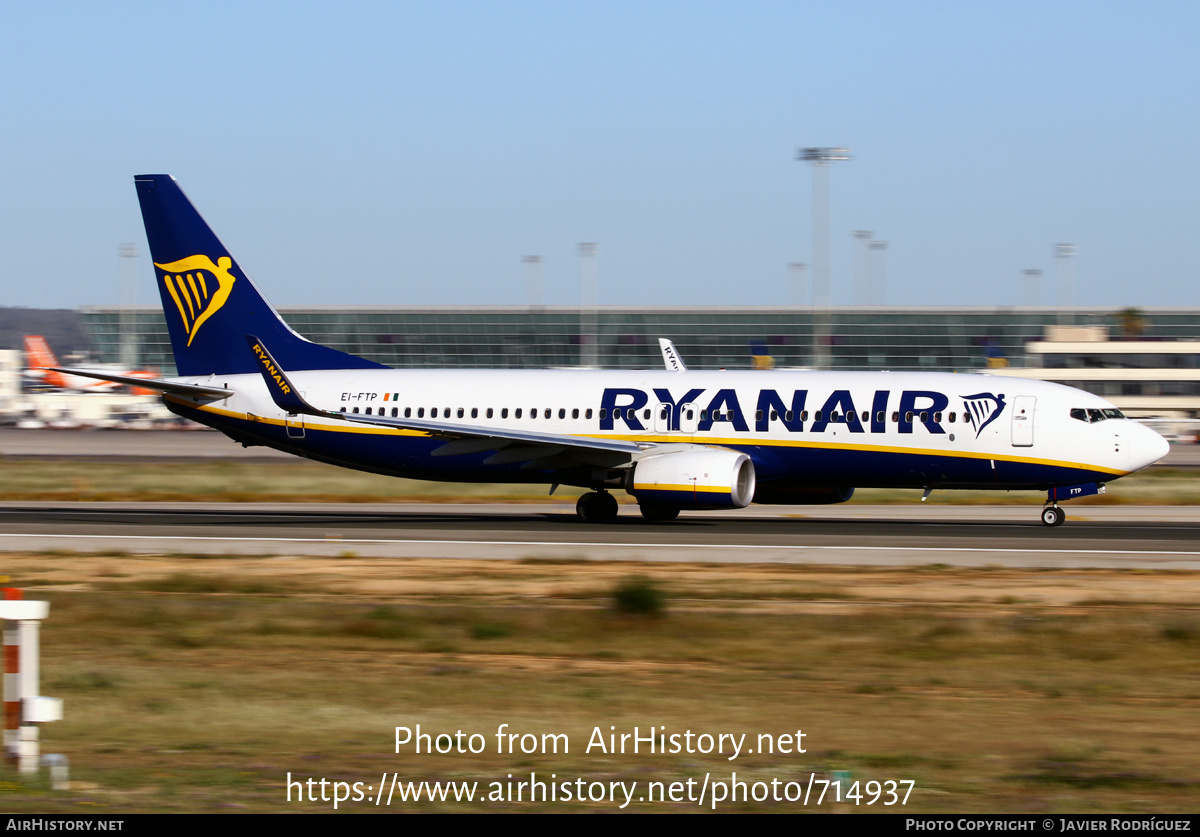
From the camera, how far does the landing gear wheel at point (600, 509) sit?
104ft

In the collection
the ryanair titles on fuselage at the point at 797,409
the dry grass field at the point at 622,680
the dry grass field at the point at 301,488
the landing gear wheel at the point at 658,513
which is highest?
the ryanair titles on fuselage at the point at 797,409

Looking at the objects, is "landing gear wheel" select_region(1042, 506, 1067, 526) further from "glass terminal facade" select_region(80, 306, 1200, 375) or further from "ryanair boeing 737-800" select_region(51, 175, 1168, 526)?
"glass terminal facade" select_region(80, 306, 1200, 375)

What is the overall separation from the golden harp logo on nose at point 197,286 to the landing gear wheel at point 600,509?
436 inches

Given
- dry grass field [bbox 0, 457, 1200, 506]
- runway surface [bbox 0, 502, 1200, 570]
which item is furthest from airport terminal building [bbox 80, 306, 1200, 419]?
runway surface [bbox 0, 502, 1200, 570]

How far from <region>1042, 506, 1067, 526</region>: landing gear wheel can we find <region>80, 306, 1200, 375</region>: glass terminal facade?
83.1 metres

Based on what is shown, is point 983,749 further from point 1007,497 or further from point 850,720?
point 1007,497

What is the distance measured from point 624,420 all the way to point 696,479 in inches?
140

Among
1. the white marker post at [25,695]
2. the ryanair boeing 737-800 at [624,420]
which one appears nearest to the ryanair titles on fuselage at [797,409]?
the ryanair boeing 737-800 at [624,420]

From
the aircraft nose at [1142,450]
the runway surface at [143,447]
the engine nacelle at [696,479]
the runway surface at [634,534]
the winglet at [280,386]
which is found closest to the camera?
the runway surface at [634,534]

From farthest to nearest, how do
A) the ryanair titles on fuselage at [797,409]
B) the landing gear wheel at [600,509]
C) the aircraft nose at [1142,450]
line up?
the landing gear wheel at [600,509]
the ryanair titles on fuselage at [797,409]
the aircraft nose at [1142,450]

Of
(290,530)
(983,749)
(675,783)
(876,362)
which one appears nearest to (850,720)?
(983,749)

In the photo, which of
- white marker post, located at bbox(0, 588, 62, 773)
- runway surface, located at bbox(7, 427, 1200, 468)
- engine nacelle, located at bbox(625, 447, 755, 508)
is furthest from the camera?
runway surface, located at bbox(7, 427, 1200, 468)

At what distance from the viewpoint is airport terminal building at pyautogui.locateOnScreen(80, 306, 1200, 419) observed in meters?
111

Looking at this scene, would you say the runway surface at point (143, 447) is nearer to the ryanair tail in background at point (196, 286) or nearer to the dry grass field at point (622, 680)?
the ryanair tail in background at point (196, 286)
